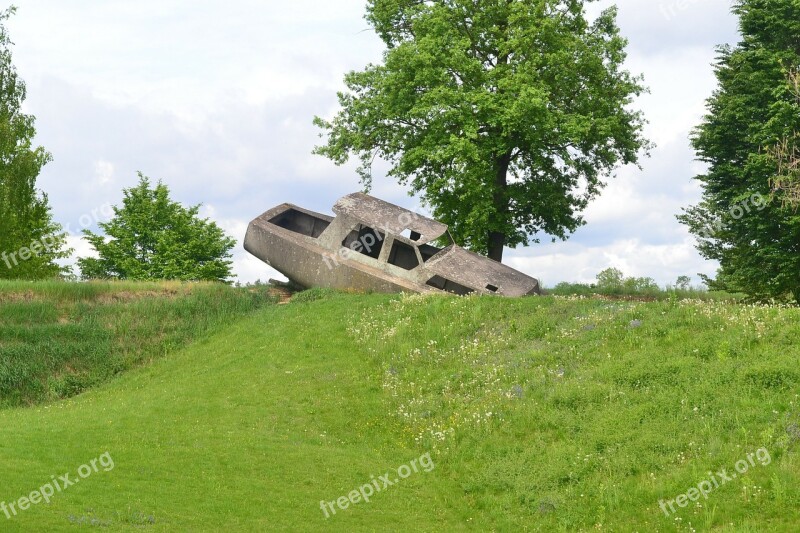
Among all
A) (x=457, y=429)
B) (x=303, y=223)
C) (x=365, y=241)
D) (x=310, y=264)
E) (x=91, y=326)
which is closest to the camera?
(x=457, y=429)

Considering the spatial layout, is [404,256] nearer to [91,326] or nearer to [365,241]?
[365,241]

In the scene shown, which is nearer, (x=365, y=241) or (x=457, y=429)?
(x=457, y=429)

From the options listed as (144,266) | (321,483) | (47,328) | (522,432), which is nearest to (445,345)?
(522,432)

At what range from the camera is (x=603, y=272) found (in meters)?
68.8

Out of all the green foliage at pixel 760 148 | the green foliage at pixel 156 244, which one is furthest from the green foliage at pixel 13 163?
the green foliage at pixel 760 148

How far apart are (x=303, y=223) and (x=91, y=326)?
467 inches

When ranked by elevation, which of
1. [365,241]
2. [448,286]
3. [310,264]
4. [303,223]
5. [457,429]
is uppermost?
[303,223]

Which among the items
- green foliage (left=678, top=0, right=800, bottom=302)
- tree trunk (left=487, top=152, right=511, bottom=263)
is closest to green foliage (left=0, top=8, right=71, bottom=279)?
tree trunk (left=487, top=152, right=511, bottom=263)

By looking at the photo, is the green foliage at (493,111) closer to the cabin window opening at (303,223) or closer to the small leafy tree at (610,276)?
the cabin window opening at (303,223)

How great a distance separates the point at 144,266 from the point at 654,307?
1477 inches

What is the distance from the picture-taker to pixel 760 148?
3666 centimetres

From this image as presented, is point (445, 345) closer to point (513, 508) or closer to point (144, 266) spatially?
point (513, 508)

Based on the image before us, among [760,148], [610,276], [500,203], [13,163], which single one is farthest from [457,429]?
[610,276]

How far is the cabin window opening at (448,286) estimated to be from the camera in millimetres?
34281
